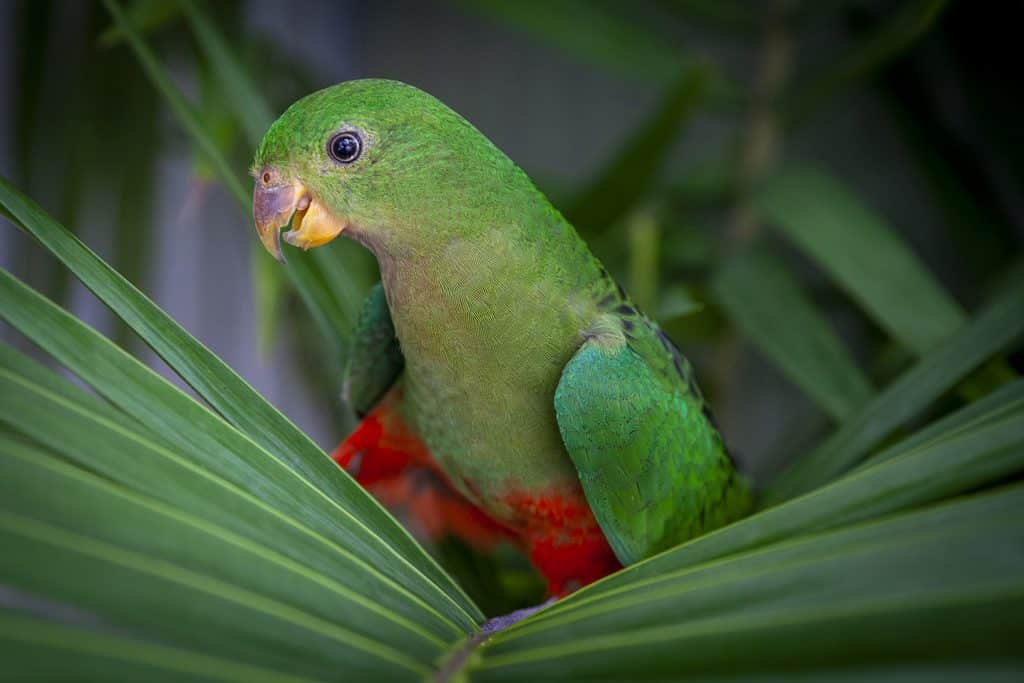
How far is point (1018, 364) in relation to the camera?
1.12m

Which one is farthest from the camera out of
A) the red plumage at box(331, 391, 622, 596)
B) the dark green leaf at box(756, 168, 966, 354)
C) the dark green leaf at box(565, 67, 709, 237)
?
the dark green leaf at box(565, 67, 709, 237)

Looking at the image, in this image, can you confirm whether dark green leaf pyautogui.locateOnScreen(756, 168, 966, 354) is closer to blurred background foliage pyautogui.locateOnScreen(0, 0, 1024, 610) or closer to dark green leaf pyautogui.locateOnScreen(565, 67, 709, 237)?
blurred background foliage pyautogui.locateOnScreen(0, 0, 1024, 610)

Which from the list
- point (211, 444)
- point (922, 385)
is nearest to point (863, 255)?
point (922, 385)

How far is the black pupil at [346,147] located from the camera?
2.13 ft

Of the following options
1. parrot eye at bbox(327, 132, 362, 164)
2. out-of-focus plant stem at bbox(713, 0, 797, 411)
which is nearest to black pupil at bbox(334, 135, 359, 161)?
parrot eye at bbox(327, 132, 362, 164)

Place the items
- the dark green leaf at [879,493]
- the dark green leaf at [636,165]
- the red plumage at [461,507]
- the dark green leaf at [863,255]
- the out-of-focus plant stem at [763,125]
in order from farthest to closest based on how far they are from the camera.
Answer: the out-of-focus plant stem at [763,125] → the dark green leaf at [636,165] → the dark green leaf at [863,255] → the red plumage at [461,507] → the dark green leaf at [879,493]

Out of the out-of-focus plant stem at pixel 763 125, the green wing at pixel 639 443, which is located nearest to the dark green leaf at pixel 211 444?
the green wing at pixel 639 443

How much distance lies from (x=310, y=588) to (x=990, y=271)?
1.31m

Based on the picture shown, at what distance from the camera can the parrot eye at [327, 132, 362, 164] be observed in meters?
0.65

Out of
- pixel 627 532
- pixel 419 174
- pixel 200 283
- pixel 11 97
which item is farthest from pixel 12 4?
pixel 627 532

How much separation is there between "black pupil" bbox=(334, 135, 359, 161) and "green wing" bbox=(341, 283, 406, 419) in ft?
0.56

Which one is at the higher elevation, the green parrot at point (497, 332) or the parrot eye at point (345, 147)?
the parrot eye at point (345, 147)

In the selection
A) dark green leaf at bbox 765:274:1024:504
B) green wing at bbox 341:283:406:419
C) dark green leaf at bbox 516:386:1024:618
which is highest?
green wing at bbox 341:283:406:419

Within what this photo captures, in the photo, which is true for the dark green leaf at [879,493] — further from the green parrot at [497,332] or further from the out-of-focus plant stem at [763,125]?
the out-of-focus plant stem at [763,125]
